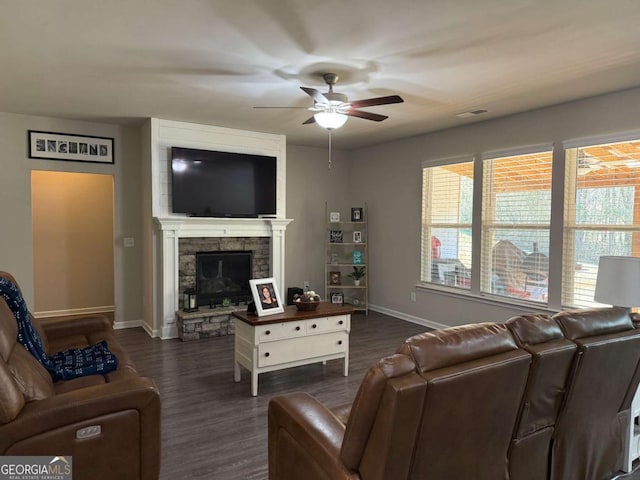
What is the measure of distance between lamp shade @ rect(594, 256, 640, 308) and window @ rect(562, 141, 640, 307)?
154 centimetres

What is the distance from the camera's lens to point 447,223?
559 centimetres

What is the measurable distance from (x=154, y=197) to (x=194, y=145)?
0.83 meters

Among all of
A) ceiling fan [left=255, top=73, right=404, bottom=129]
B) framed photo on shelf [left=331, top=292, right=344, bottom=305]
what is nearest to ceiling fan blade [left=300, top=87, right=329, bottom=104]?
ceiling fan [left=255, top=73, right=404, bottom=129]

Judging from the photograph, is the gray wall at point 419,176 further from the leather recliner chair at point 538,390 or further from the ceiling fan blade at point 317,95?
the leather recliner chair at point 538,390

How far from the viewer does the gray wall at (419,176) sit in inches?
159

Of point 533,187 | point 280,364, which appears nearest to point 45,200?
point 280,364

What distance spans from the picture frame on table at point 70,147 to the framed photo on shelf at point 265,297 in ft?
10.2

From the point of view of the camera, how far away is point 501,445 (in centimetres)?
174

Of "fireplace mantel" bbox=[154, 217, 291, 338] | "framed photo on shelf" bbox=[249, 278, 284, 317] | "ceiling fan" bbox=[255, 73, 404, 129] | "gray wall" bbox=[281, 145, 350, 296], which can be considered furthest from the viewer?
"gray wall" bbox=[281, 145, 350, 296]

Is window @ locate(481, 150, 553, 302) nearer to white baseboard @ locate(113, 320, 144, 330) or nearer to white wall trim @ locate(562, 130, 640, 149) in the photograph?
white wall trim @ locate(562, 130, 640, 149)

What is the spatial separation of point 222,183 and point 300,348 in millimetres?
2710

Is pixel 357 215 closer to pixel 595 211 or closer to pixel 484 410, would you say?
pixel 595 211

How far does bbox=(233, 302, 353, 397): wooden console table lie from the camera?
3436 mm

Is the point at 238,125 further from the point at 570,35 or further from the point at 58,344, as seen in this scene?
the point at 570,35
